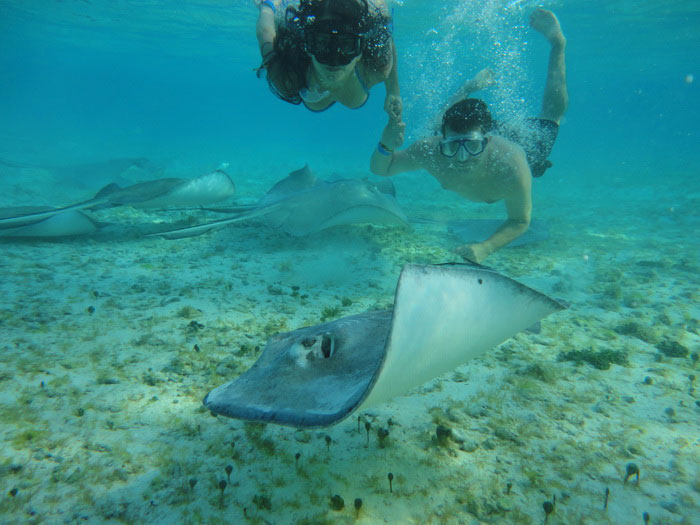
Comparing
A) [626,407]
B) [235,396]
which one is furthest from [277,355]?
[626,407]

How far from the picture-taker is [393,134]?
17.1ft

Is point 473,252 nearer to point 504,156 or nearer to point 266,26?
point 504,156

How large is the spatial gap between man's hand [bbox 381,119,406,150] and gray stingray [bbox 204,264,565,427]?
388cm

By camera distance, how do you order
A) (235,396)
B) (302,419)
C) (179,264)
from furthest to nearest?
1. (179,264)
2. (235,396)
3. (302,419)

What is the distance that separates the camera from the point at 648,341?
358 centimetres

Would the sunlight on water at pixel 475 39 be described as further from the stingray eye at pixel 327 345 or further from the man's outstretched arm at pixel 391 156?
the stingray eye at pixel 327 345

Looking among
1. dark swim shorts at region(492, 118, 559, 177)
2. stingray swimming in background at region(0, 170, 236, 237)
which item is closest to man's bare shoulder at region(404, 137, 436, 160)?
dark swim shorts at region(492, 118, 559, 177)

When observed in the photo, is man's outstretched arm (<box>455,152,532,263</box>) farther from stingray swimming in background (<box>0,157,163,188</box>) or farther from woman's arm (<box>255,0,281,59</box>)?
stingray swimming in background (<box>0,157,163,188</box>)

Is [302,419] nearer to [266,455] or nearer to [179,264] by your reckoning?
[266,455]

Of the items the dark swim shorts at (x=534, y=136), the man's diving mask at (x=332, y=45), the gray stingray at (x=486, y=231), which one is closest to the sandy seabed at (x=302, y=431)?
the gray stingray at (x=486, y=231)

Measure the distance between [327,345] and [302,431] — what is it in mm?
704

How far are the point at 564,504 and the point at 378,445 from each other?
1.00 meters

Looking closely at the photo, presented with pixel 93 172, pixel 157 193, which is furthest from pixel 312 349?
pixel 93 172

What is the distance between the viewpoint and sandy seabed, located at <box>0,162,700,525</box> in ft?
5.75
